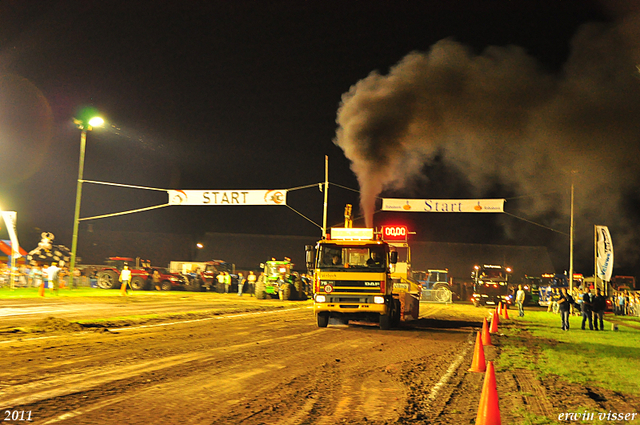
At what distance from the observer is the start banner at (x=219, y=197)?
38125 millimetres

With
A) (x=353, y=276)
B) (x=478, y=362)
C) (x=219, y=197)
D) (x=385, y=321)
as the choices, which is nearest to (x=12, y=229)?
→ (x=219, y=197)

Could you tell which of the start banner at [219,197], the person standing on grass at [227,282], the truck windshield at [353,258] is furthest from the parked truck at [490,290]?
the truck windshield at [353,258]

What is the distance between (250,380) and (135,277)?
116 feet

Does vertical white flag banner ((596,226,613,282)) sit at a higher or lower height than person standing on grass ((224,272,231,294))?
higher

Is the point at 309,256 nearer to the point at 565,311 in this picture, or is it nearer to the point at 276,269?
the point at 565,311

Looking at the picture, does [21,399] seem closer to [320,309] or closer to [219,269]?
[320,309]

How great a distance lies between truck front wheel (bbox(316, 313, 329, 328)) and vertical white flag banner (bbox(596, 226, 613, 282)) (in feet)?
46.1

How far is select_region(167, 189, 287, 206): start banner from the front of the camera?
125ft

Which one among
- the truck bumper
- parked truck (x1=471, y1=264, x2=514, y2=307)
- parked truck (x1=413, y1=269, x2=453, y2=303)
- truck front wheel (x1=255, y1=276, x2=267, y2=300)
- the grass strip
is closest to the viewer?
the grass strip

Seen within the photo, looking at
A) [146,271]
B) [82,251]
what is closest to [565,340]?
[146,271]

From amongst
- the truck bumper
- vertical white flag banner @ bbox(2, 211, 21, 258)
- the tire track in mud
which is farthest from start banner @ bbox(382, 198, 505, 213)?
the tire track in mud

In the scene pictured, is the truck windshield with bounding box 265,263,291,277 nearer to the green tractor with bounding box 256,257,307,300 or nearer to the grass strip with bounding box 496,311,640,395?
the green tractor with bounding box 256,257,307,300

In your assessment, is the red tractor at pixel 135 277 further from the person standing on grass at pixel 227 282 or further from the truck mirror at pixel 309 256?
the truck mirror at pixel 309 256

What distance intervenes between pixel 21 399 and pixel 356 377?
184 inches
